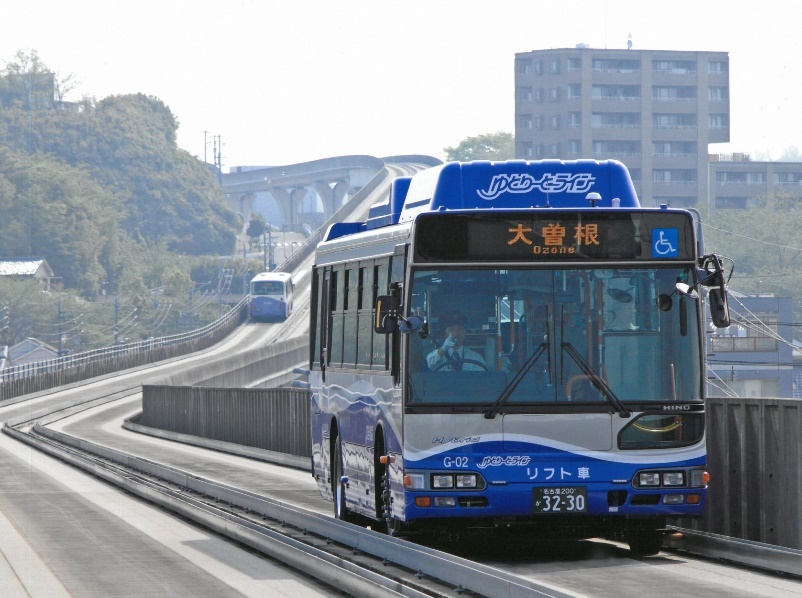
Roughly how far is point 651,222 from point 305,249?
147763mm

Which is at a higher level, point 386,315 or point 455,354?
point 386,315

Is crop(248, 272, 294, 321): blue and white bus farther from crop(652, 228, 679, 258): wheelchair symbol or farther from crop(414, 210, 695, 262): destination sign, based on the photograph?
crop(652, 228, 679, 258): wheelchair symbol

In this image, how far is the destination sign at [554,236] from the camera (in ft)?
42.0

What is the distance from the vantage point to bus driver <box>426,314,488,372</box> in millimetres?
12617

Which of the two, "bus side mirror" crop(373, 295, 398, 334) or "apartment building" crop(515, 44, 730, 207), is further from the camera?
"apartment building" crop(515, 44, 730, 207)

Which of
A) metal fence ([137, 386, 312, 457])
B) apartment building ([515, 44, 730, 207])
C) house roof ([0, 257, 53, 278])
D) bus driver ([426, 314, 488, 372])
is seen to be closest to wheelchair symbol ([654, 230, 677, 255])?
bus driver ([426, 314, 488, 372])

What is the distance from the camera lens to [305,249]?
160 metres

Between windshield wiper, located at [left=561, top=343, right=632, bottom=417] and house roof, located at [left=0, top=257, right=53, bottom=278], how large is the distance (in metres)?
176

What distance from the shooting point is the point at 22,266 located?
614ft

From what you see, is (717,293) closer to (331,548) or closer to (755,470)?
(755,470)

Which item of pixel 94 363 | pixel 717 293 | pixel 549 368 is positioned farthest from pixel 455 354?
pixel 94 363

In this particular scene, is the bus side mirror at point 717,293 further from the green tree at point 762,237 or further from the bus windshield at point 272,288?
the green tree at point 762,237

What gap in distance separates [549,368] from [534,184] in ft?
6.11

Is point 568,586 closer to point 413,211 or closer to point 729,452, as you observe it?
point 729,452
